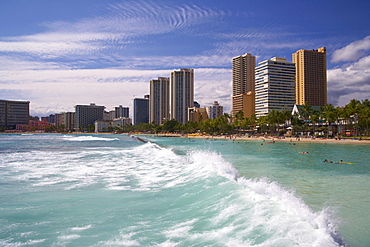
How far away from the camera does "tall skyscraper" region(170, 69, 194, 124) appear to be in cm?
18588

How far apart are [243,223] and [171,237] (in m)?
1.81

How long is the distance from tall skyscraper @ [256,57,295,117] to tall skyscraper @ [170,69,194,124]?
5289cm

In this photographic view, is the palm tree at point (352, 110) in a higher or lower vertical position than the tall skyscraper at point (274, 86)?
lower

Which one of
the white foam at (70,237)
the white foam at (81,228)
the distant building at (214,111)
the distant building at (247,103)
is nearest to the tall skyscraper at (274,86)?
the distant building at (247,103)

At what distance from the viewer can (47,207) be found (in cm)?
888

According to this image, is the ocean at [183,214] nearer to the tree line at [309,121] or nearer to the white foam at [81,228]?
the white foam at [81,228]

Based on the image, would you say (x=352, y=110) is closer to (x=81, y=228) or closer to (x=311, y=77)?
(x=81, y=228)

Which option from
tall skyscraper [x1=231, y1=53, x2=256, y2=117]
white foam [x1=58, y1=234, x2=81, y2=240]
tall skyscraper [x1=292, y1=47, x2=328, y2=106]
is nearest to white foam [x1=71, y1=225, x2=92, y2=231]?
white foam [x1=58, y1=234, x2=81, y2=240]

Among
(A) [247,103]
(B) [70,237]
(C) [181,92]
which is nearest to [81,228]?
(B) [70,237]

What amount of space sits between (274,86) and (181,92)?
217ft

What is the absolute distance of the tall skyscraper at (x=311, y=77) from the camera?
16150cm

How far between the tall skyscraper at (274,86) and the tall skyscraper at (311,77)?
54.4 feet

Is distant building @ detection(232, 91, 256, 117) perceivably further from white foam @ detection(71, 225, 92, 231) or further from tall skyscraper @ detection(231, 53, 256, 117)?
white foam @ detection(71, 225, 92, 231)

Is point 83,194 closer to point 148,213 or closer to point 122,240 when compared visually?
point 148,213
